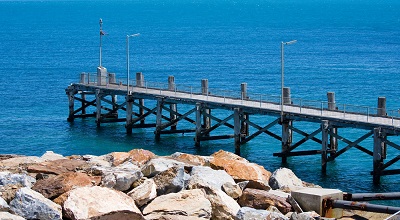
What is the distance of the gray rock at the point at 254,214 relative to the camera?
2378 cm

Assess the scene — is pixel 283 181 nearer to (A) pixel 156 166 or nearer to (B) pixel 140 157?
(A) pixel 156 166

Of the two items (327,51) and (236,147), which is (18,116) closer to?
(236,147)

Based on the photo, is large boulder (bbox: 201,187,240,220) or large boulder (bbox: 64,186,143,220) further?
large boulder (bbox: 201,187,240,220)

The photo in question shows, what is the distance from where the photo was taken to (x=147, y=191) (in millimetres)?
24781

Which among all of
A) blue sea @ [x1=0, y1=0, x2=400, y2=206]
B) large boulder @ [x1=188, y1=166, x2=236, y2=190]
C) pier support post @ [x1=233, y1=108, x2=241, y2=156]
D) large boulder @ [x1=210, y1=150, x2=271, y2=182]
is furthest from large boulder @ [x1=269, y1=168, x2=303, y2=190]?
pier support post @ [x1=233, y1=108, x2=241, y2=156]

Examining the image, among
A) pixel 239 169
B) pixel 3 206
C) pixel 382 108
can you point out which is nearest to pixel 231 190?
pixel 239 169

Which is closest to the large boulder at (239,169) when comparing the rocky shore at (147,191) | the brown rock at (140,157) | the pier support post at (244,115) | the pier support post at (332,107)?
the rocky shore at (147,191)

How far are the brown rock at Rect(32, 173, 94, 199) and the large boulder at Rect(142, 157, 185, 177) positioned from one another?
73.8 inches

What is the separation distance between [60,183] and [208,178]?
13.5 feet

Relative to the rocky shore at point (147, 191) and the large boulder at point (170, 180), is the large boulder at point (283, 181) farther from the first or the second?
the large boulder at point (170, 180)

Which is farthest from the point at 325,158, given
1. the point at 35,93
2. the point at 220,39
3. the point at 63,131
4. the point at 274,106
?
the point at 220,39

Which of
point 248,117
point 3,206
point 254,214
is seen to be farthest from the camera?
point 248,117

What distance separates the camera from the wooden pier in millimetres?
47156

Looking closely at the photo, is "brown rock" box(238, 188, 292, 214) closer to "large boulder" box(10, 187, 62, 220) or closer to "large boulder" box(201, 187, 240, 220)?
"large boulder" box(201, 187, 240, 220)
